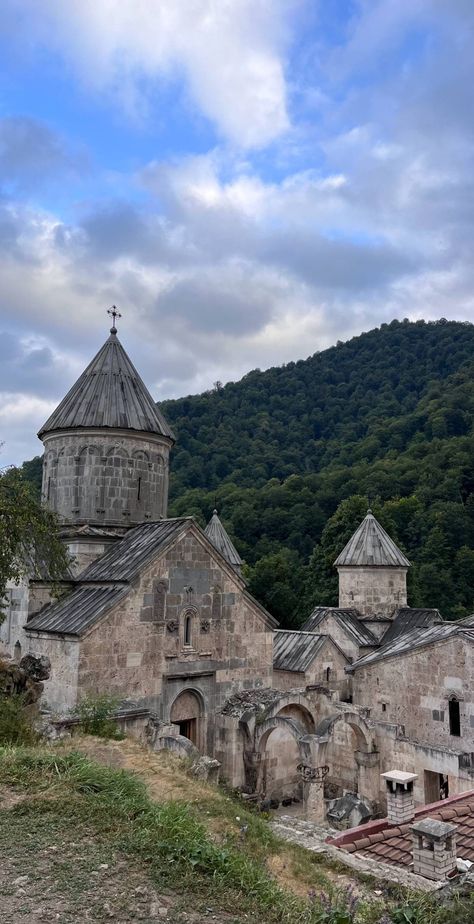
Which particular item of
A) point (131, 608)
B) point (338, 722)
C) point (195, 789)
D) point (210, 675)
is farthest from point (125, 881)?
point (338, 722)

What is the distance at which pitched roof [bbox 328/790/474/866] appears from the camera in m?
6.88

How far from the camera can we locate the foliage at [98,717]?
31.1ft

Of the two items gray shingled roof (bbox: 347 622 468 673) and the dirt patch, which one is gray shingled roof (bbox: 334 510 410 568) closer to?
gray shingled roof (bbox: 347 622 468 673)

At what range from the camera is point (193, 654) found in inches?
478

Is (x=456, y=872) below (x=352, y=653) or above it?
below

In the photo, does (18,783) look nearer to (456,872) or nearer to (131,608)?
(456,872)

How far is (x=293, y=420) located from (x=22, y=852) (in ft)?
238

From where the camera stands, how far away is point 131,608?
444 inches

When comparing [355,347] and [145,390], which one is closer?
[145,390]

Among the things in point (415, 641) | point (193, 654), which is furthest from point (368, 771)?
point (193, 654)

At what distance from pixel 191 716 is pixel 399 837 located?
558 cm

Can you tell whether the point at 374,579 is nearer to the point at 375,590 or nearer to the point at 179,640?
the point at 375,590

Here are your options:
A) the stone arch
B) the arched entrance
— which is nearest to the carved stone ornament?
the stone arch

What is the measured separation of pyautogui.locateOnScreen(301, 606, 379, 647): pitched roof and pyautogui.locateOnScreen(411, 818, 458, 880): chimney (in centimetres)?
1249
